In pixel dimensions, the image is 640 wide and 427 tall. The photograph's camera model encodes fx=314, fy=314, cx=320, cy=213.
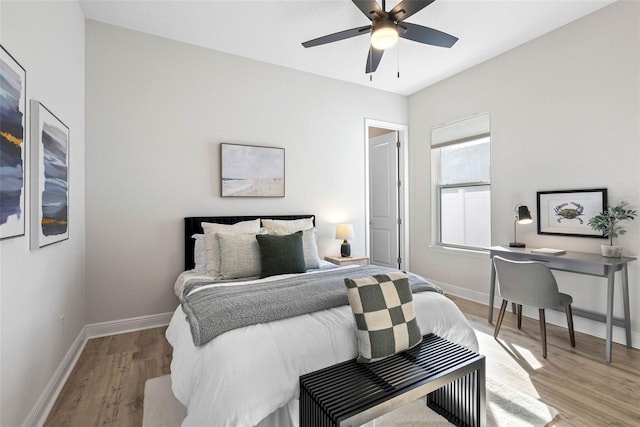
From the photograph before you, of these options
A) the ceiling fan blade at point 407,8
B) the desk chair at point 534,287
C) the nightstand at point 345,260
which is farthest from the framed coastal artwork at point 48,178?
the desk chair at point 534,287

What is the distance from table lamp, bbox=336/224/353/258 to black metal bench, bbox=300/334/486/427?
7.06ft

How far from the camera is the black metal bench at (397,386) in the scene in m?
1.33

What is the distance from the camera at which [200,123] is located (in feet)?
11.4

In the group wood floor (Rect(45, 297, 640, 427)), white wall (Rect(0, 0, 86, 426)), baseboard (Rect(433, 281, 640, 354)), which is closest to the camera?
white wall (Rect(0, 0, 86, 426))

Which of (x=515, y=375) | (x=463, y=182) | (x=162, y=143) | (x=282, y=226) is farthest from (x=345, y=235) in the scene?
(x=162, y=143)

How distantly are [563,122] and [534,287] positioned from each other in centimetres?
177

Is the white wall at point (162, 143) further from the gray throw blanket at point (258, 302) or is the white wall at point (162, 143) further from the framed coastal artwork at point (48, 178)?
the gray throw blanket at point (258, 302)

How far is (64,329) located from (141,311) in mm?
882

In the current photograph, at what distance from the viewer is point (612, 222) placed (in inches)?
108

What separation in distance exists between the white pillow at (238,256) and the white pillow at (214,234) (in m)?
0.14

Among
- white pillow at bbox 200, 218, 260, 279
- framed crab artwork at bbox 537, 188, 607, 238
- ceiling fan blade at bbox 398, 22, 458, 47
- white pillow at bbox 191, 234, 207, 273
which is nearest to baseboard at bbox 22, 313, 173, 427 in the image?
white pillow at bbox 191, 234, 207, 273

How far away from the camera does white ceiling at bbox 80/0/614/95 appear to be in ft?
9.11

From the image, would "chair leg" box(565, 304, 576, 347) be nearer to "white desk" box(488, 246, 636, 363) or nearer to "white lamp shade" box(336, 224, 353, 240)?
"white desk" box(488, 246, 636, 363)

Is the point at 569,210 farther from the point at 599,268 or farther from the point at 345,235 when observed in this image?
the point at 345,235
